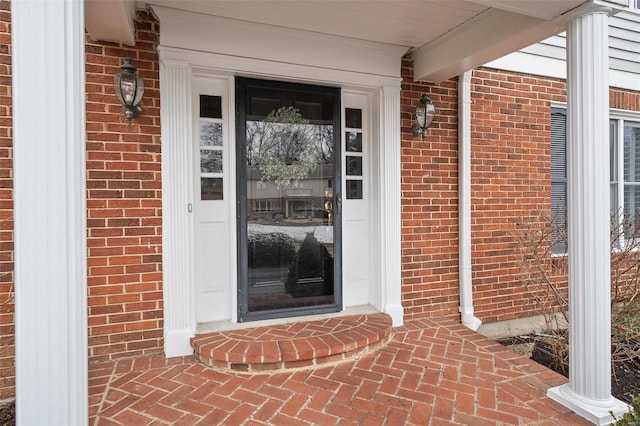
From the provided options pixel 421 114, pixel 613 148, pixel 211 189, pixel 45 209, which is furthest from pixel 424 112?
pixel 613 148

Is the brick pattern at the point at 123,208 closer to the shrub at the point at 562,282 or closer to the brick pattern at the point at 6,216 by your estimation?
the brick pattern at the point at 6,216

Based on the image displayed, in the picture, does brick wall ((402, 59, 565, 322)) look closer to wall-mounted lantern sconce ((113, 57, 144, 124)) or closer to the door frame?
the door frame

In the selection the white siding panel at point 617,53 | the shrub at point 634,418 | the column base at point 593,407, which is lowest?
the column base at point 593,407

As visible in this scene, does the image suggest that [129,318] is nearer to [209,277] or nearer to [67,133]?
[209,277]

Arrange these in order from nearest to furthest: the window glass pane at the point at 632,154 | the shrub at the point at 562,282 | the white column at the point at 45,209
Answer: the white column at the point at 45,209 < the shrub at the point at 562,282 < the window glass pane at the point at 632,154

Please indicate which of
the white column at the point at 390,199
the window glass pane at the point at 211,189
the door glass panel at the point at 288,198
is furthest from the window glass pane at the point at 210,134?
the white column at the point at 390,199

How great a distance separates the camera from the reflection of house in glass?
327 cm

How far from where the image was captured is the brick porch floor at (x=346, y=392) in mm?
2113

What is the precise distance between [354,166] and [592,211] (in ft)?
6.45

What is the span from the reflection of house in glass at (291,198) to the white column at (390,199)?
55 cm

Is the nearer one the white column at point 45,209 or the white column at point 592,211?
the white column at point 45,209

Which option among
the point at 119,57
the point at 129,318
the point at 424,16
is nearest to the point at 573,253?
the point at 424,16

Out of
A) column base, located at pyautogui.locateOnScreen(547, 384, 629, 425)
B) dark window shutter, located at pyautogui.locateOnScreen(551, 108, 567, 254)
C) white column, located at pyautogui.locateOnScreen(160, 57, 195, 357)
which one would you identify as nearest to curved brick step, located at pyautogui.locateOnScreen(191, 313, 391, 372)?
white column, located at pyautogui.locateOnScreen(160, 57, 195, 357)

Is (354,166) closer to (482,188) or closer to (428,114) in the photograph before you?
(428,114)
